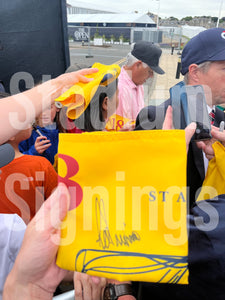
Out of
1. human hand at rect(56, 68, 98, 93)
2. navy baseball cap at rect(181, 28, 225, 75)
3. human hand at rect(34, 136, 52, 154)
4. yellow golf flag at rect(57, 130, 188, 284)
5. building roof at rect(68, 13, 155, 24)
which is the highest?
building roof at rect(68, 13, 155, 24)

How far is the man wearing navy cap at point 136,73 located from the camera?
2.61m

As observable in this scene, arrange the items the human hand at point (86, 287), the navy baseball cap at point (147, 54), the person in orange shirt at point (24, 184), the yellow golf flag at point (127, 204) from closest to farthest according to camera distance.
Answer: the yellow golf flag at point (127, 204) < the human hand at point (86, 287) < the person in orange shirt at point (24, 184) < the navy baseball cap at point (147, 54)

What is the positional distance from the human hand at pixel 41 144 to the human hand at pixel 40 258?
1089mm

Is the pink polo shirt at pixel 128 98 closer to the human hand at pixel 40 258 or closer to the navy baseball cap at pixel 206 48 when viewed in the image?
the navy baseball cap at pixel 206 48

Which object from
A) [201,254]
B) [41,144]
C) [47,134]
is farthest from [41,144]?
[201,254]

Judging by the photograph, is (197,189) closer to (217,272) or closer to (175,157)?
(217,272)

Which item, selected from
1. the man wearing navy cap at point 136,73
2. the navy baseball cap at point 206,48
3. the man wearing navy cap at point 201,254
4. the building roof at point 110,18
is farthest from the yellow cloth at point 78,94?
the building roof at point 110,18

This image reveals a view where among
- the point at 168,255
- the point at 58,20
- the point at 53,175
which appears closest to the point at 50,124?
the point at 53,175

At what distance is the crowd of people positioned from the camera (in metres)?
0.73

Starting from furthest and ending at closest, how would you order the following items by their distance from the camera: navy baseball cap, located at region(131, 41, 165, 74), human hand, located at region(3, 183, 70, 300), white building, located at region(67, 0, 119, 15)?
1. white building, located at region(67, 0, 119, 15)
2. navy baseball cap, located at region(131, 41, 165, 74)
3. human hand, located at region(3, 183, 70, 300)

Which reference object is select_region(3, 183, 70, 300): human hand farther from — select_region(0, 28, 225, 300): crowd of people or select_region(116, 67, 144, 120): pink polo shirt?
select_region(116, 67, 144, 120): pink polo shirt


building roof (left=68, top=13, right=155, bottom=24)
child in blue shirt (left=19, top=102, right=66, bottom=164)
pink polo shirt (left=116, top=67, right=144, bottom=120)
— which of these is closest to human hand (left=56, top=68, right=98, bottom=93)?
child in blue shirt (left=19, top=102, right=66, bottom=164)

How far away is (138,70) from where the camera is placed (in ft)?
9.00

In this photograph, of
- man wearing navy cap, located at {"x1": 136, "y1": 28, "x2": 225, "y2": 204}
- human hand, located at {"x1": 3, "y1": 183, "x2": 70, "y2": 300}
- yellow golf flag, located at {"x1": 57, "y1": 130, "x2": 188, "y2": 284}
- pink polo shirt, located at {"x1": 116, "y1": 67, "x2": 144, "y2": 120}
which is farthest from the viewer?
pink polo shirt, located at {"x1": 116, "y1": 67, "x2": 144, "y2": 120}
